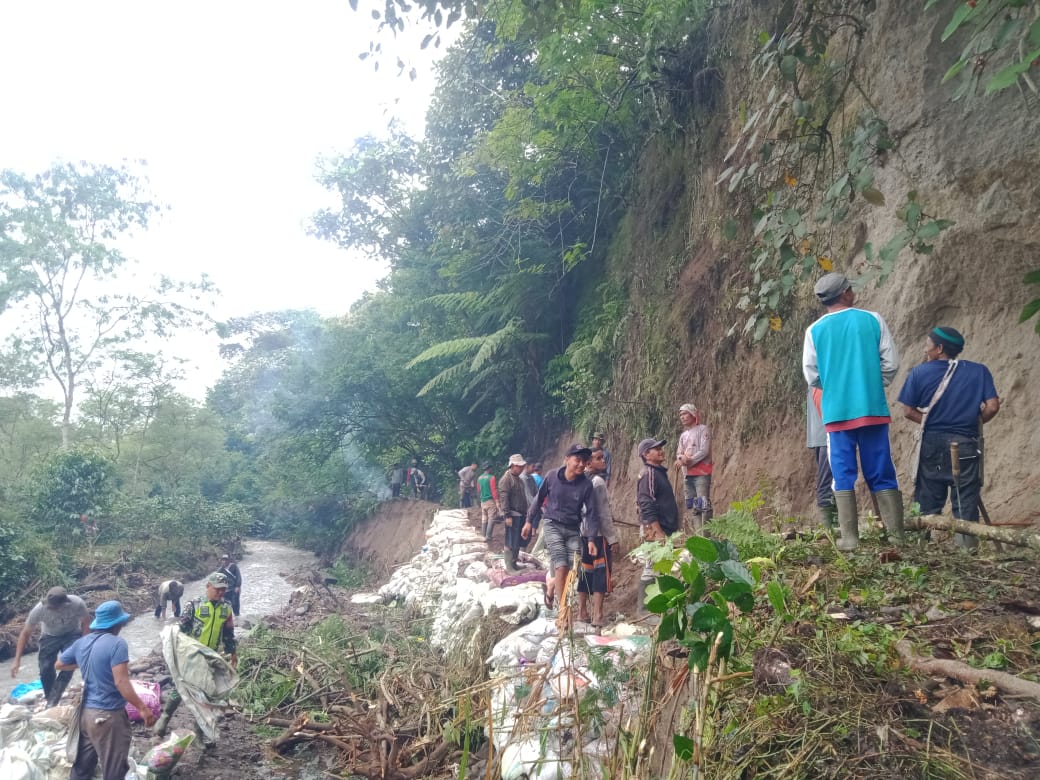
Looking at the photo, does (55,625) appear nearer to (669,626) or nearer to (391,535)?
(669,626)

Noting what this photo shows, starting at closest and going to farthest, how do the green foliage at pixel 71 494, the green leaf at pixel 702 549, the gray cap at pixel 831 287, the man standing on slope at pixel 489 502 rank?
the green leaf at pixel 702 549 < the gray cap at pixel 831 287 < the man standing on slope at pixel 489 502 < the green foliage at pixel 71 494

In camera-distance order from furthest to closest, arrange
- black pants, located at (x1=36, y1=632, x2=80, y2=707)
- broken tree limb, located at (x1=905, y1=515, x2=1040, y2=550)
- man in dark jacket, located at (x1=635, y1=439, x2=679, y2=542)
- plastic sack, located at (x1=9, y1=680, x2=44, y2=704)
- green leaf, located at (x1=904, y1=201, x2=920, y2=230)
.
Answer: black pants, located at (x1=36, y1=632, x2=80, y2=707)
plastic sack, located at (x1=9, y1=680, x2=44, y2=704)
man in dark jacket, located at (x1=635, y1=439, x2=679, y2=542)
green leaf, located at (x1=904, y1=201, x2=920, y2=230)
broken tree limb, located at (x1=905, y1=515, x2=1040, y2=550)

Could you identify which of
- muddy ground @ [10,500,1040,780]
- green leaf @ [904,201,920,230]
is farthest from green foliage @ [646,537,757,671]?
green leaf @ [904,201,920,230]

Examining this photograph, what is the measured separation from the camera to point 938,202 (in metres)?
5.54

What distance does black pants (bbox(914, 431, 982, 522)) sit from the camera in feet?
13.3

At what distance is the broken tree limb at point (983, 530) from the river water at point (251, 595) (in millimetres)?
10462

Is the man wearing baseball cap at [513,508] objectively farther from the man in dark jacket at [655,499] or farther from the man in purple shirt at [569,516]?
the man in dark jacket at [655,499]

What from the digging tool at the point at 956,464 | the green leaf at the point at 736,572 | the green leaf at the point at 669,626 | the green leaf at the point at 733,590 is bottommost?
the green leaf at the point at 669,626

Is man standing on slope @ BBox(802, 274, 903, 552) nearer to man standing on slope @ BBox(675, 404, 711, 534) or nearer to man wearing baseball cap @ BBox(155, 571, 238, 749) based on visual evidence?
man standing on slope @ BBox(675, 404, 711, 534)

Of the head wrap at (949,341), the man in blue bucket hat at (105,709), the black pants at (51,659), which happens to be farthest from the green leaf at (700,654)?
the black pants at (51,659)

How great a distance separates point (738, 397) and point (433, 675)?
4847 mm

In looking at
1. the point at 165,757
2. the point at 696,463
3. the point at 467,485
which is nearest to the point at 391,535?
the point at 467,485

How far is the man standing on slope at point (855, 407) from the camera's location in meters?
3.70

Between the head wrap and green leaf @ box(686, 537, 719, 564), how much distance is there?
298 cm
